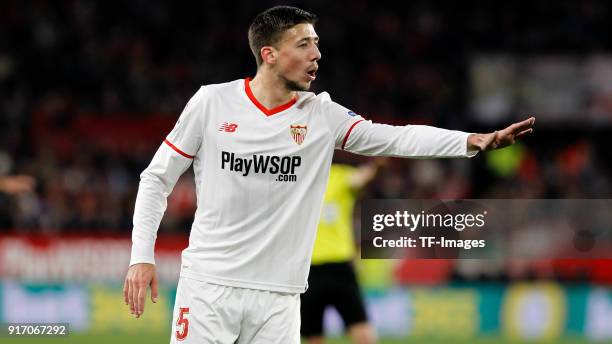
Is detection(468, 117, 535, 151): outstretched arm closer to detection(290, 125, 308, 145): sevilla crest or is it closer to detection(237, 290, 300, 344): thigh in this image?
detection(290, 125, 308, 145): sevilla crest

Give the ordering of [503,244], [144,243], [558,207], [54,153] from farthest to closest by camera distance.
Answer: [54,153] → [558,207] → [503,244] → [144,243]

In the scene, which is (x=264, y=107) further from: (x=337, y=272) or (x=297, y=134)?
(x=337, y=272)

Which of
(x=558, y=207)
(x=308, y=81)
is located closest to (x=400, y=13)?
(x=558, y=207)

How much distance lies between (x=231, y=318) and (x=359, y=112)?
12.7 metres

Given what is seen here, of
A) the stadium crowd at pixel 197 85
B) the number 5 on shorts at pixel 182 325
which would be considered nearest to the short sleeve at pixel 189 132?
the number 5 on shorts at pixel 182 325

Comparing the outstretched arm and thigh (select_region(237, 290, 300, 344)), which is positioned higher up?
the outstretched arm

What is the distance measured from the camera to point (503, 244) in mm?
6410

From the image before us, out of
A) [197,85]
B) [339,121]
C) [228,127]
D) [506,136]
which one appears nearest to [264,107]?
[228,127]

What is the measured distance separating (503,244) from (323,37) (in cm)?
1303

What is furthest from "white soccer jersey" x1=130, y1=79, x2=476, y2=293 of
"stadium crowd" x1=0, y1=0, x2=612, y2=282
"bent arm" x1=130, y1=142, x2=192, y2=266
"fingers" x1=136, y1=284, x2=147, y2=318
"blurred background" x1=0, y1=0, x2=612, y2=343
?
"stadium crowd" x1=0, y1=0, x2=612, y2=282

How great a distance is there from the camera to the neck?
4352 mm

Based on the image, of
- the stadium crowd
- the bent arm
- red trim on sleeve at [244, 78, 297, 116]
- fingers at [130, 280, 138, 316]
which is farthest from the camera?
the stadium crowd

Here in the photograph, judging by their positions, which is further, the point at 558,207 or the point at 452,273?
the point at 452,273

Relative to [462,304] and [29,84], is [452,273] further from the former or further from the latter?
[29,84]
